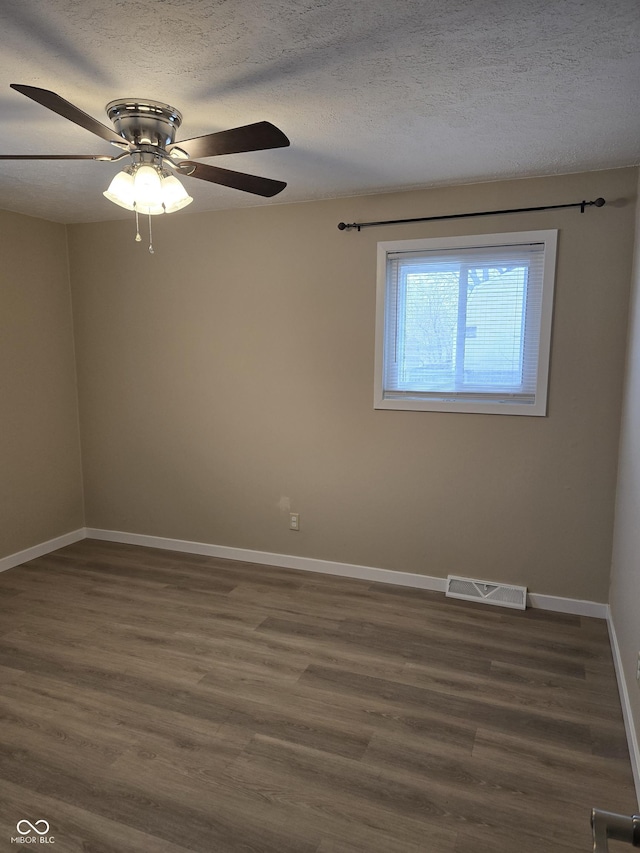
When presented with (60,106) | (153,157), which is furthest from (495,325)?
(60,106)

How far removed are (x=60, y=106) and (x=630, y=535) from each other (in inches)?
108

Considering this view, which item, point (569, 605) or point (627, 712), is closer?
point (627, 712)

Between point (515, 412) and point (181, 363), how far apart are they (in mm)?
2394

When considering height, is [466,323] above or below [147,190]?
below

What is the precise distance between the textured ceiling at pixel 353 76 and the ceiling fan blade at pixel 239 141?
23cm

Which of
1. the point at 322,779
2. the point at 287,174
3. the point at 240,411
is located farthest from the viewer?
the point at 240,411

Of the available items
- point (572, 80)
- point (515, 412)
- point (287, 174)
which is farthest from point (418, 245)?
point (572, 80)

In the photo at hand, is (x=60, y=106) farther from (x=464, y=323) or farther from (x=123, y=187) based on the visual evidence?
(x=464, y=323)

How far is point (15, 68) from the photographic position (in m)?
1.83

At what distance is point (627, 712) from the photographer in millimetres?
2242

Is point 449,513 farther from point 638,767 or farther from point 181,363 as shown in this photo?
point 181,363

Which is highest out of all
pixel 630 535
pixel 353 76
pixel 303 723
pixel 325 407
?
pixel 353 76

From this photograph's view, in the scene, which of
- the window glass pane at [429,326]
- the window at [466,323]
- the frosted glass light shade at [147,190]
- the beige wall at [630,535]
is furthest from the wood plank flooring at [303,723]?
the frosted glass light shade at [147,190]

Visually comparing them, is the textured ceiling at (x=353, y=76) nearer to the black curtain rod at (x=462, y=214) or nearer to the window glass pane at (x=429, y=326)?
the black curtain rod at (x=462, y=214)
